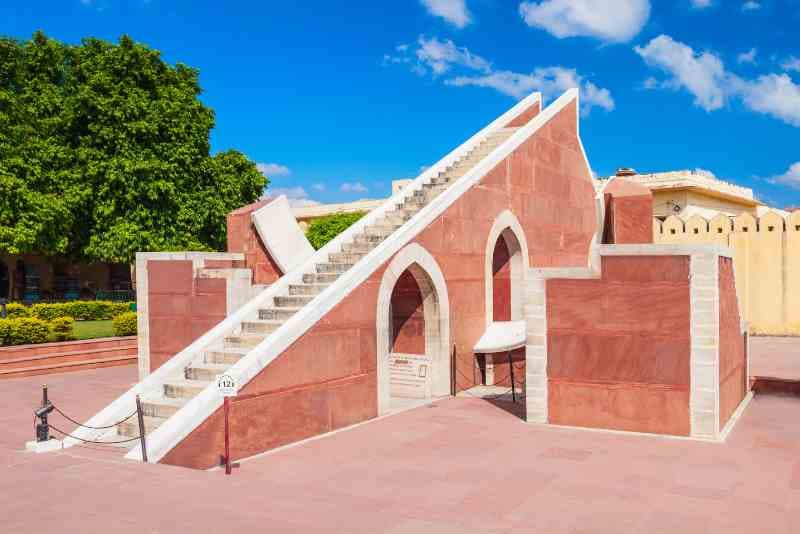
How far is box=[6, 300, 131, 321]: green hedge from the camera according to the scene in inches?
877

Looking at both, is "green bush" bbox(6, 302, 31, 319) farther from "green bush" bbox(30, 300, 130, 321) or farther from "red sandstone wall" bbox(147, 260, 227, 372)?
"red sandstone wall" bbox(147, 260, 227, 372)

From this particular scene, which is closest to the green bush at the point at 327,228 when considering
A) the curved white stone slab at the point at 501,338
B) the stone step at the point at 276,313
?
the curved white stone slab at the point at 501,338

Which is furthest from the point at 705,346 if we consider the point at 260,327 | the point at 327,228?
the point at 327,228

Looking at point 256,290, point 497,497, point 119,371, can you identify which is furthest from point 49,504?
point 119,371

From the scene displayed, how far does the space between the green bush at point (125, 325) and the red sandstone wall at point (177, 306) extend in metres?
6.04

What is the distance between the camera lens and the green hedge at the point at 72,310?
22.3 m

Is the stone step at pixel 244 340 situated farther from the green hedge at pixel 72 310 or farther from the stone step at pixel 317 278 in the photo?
the green hedge at pixel 72 310

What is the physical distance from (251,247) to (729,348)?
Result: 9.15 metres

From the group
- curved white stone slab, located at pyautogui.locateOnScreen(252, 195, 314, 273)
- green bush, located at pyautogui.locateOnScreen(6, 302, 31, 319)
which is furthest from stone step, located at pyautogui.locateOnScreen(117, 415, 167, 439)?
green bush, located at pyautogui.locateOnScreen(6, 302, 31, 319)

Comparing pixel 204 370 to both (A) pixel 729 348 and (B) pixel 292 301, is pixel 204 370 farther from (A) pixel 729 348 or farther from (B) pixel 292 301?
(A) pixel 729 348

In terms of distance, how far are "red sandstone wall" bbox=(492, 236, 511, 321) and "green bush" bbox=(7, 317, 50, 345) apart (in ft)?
35.8

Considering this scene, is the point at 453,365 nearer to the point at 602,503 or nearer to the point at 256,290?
the point at 256,290

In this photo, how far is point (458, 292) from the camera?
1341 centimetres

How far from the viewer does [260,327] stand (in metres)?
10.7
